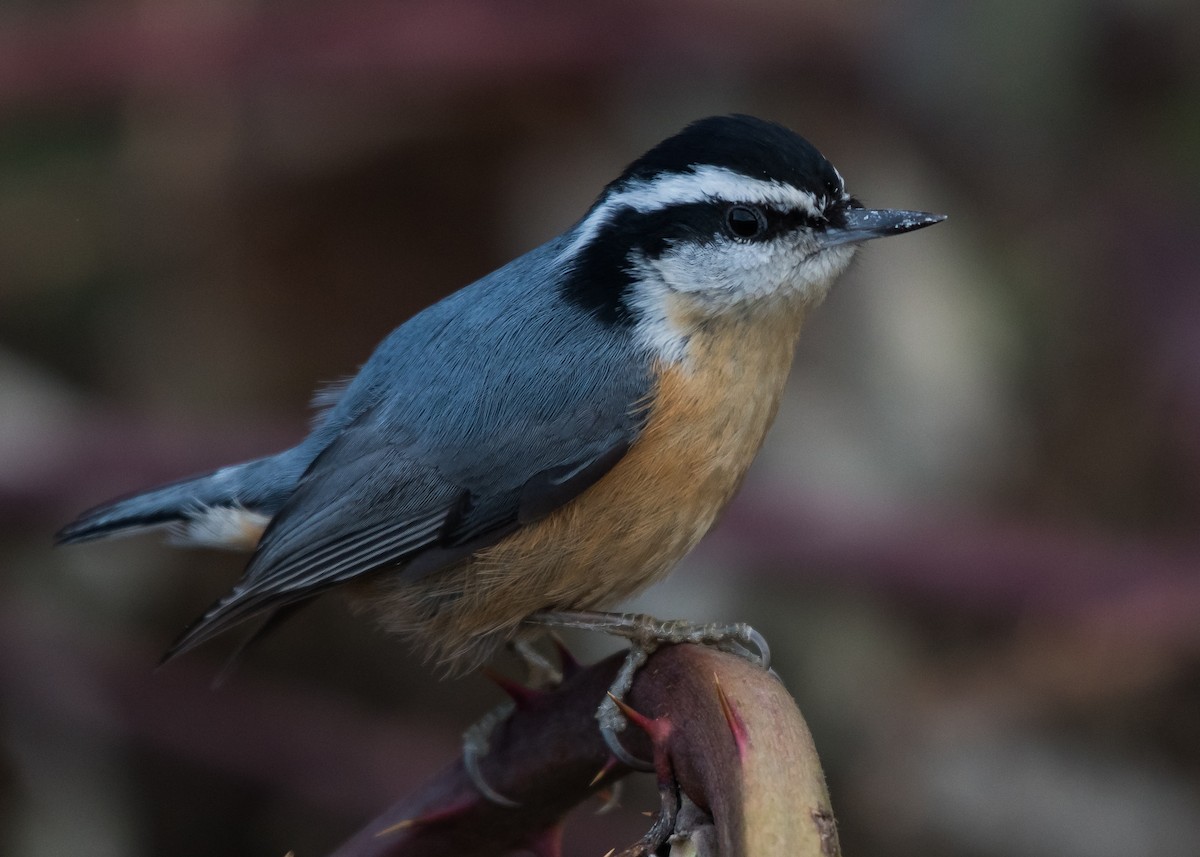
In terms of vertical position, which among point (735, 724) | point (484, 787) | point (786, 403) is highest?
point (735, 724)

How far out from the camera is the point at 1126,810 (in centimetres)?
361

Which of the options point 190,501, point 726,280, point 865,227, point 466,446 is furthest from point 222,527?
point 865,227

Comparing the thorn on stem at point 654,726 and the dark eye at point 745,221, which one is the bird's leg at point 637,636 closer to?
the thorn on stem at point 654,726

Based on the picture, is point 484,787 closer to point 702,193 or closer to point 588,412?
point 588,412

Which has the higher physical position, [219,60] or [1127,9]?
[1127,9]

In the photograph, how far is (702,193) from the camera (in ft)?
8.06

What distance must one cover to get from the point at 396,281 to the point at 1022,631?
7.35ft

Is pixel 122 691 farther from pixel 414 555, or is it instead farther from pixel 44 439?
pixel 414 555

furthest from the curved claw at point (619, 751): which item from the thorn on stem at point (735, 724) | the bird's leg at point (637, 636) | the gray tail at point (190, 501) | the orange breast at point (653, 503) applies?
the gray tail at point (190, 501)

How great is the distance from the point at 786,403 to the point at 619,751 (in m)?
2.17

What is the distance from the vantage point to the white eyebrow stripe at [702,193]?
2.42m

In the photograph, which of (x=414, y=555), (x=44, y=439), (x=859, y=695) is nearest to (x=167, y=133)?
(x=44, y=439)

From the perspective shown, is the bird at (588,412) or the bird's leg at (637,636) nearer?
the bird's leg at (637,636)

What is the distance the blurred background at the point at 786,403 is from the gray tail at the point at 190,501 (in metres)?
0.49
